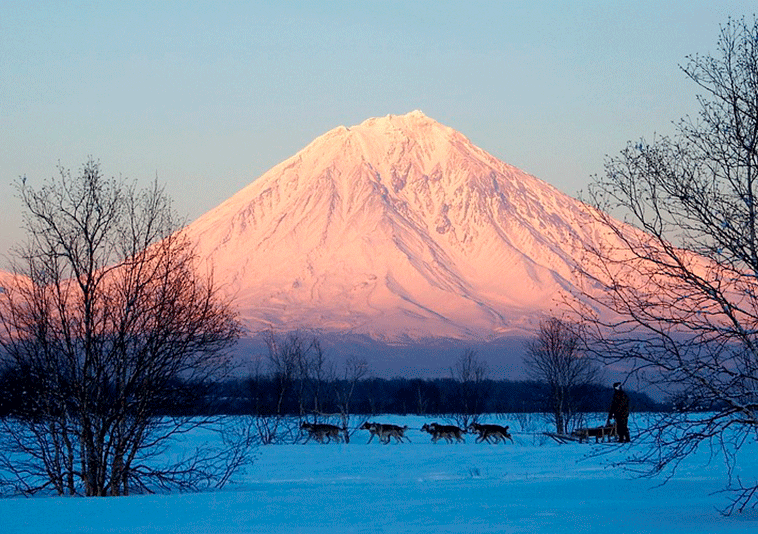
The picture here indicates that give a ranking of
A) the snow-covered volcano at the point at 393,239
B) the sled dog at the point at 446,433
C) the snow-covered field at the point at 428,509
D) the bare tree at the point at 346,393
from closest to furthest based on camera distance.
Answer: the snow-covered field at the point at 428,509, the sled dog at the point at 446,433, the bare tree at the point at 346,393, the snow-covered volcano at the point at 393,239

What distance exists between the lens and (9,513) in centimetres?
1141

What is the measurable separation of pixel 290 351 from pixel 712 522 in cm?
3503

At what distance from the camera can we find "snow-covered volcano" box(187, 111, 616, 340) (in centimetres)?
14038

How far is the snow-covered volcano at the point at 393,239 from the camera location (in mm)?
140375

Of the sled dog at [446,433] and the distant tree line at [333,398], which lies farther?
the sled dog at [446,433]

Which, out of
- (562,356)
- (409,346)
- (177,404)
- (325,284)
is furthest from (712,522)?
(325,284)

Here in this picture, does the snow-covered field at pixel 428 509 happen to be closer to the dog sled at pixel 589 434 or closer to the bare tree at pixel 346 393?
the dog sled at pixel 589 434

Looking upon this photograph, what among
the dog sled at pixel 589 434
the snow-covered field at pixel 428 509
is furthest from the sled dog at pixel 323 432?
the snow-covered field at pixel 428 509

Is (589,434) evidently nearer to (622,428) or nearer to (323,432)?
(622,428)

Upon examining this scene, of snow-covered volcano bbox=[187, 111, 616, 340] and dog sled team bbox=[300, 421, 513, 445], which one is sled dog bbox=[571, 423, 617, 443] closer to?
dog sled team bbox=[300, 421, 513, 445]

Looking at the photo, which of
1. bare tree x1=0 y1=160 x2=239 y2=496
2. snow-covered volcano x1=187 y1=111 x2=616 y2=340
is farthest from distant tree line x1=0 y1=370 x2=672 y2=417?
snow-covered volcano x1=187 y1=111 x2=616 y2=340

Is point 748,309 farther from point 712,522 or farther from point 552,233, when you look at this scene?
point 552,233

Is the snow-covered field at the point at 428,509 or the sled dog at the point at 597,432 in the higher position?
the sled dog at the point at 597,432

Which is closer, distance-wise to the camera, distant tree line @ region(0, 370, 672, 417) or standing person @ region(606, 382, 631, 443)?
distant tree line @ region(0, 370, 672, 417)
